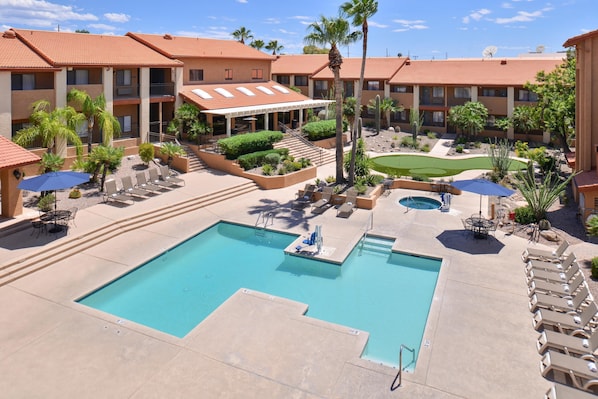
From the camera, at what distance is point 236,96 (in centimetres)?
4281

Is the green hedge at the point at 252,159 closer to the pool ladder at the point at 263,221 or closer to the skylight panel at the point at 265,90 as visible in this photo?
the pool ladder at the point at 263,221

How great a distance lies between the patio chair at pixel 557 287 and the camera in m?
14.9

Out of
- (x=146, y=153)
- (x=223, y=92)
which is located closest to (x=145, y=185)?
(x=146, y=153)

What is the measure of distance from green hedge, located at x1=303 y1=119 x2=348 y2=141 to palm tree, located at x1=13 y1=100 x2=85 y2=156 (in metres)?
21.5

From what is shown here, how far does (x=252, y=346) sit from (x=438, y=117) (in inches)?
1942

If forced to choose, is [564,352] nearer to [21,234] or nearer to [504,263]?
[504,263]

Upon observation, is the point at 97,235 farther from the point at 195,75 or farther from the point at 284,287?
the point at 195,75

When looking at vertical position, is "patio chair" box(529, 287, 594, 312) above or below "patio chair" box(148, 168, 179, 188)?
below

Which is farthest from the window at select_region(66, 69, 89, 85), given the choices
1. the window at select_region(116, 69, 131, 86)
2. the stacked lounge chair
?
the stacked lounge chair

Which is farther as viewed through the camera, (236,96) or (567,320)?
(236,96)

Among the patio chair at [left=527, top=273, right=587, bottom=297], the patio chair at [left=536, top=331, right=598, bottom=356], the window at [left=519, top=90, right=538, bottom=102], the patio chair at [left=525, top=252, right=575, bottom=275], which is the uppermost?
the window at [left=519, top=90, right=538, bottom=102]

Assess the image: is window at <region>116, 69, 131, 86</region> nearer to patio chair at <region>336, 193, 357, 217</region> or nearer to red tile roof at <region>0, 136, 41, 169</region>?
red tile roof at <region>0, 136, 41, 169</region>

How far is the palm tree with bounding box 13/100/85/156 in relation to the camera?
86.7ft

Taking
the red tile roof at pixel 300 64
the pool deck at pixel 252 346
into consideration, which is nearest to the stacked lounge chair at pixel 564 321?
the pool deck at pixel 252 346
